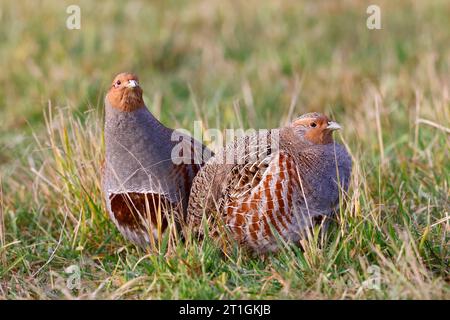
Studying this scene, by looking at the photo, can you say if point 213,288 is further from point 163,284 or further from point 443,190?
point 443,190

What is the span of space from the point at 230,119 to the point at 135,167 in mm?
1797

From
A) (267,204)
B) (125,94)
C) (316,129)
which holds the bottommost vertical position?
(267,204)

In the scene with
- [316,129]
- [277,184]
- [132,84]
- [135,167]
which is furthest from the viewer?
[135,167]

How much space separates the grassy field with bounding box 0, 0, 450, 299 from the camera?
3832mm

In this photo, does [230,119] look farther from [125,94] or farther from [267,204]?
[267,204]

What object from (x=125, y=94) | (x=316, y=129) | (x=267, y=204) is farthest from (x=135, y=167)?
(x=316, y=129)

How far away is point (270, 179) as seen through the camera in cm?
399

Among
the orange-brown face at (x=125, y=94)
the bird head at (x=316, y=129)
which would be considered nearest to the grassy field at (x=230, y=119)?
Answer: the bird head at (x=316, y=129)

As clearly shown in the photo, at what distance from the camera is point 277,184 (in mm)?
3975

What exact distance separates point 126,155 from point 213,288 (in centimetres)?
99

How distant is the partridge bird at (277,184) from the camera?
397 cm

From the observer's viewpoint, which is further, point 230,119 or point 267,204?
point 230,119

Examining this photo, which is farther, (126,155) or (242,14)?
(242,14)
